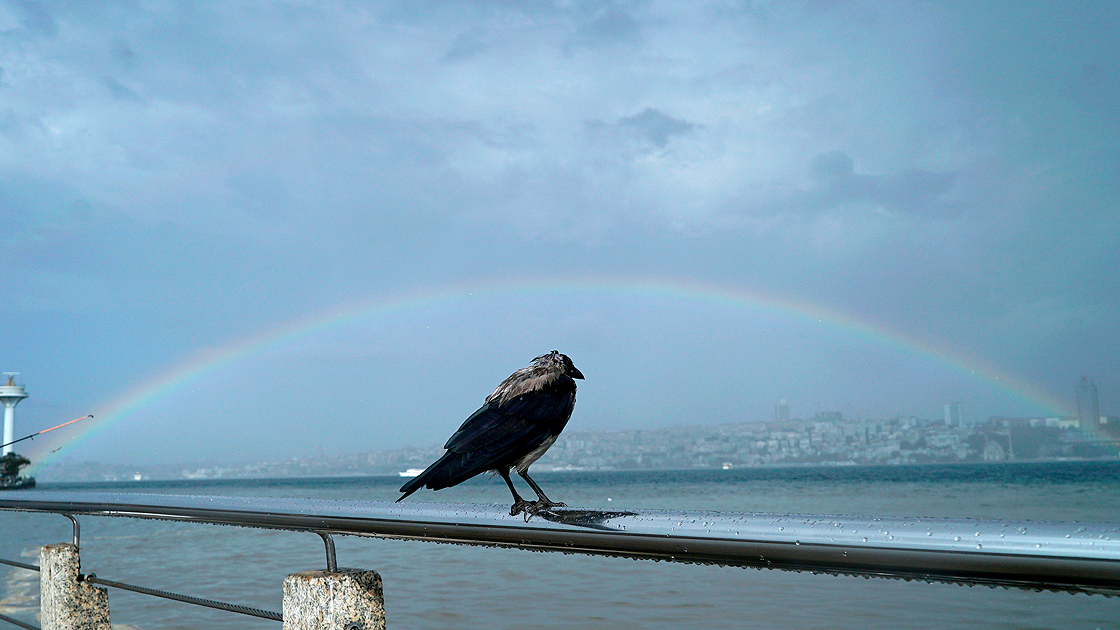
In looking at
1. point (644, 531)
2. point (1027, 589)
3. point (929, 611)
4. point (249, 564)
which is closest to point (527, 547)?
point (644, 531)

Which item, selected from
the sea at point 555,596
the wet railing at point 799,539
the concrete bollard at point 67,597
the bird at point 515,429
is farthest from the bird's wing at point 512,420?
the sea at point 555,596

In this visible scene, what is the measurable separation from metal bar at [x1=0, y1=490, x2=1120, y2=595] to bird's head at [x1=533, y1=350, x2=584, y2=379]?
71 cm

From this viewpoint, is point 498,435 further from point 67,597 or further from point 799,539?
point 67,597

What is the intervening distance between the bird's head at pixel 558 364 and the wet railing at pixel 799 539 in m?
0.71

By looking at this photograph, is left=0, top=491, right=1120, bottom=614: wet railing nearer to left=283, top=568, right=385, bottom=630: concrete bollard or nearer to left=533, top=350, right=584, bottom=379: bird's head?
left=283, top=568, right=385, bottom=630: concrete bollard

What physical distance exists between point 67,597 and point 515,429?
5.43 feet

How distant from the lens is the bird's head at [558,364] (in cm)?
215

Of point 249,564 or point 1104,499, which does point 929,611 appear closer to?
point 249,564

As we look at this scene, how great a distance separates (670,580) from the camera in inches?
420

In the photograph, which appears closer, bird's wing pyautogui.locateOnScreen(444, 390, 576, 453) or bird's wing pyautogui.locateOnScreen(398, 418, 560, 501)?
bird's wing pyautogui.locateOnScreen(398, 418, 560, 501)

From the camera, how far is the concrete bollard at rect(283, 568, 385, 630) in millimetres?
1506

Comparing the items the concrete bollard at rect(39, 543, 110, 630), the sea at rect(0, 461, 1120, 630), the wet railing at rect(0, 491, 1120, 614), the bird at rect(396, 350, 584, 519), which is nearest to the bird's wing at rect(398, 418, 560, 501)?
the bird at rect(396, 350, 584, 519)

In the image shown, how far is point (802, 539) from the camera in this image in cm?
90

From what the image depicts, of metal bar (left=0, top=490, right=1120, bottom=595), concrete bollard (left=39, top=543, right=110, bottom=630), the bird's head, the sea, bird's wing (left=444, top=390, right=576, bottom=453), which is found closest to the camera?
metal bar (left=0, top=490, right=1120, bottom=595)
